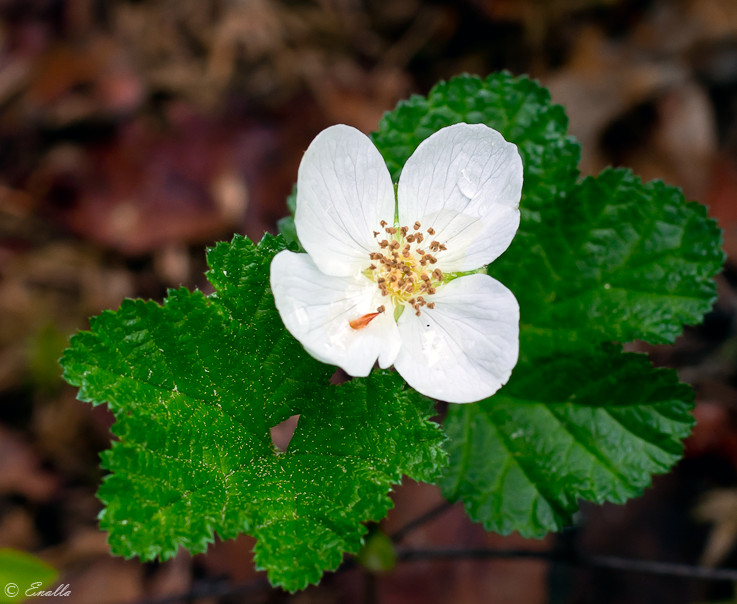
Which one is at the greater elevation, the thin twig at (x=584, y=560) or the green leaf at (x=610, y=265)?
the green leaf at (x=610, y=265)

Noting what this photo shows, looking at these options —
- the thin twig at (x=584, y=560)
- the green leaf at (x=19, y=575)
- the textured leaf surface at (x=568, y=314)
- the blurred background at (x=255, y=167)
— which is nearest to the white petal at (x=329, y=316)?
the textured leaf surface at (x=568, y=314)

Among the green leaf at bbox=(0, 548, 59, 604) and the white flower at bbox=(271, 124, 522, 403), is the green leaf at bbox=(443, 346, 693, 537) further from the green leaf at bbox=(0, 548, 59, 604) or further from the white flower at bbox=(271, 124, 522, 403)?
the green leaf at bbox=(0, 548, 59, 604)

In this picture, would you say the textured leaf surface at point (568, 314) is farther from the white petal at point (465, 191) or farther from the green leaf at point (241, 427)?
the green leaf at point (241, 427)

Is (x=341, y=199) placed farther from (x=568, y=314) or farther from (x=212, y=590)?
(x=212, y=590)

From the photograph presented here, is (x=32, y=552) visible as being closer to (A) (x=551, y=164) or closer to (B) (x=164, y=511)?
(B) (x=164, y=511)

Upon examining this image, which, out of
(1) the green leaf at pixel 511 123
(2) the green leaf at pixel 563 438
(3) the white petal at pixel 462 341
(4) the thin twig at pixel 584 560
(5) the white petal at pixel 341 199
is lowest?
(4) the thin twig at pixel 584 560

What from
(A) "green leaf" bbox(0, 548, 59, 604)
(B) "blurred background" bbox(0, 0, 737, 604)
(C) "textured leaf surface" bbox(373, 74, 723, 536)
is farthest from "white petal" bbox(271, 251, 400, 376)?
(B) "blurred background" bbox(0, 0, 737, 604)

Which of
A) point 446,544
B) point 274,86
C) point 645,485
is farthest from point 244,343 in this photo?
point 274,86

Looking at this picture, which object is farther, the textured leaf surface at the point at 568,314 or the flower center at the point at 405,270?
the textured leaf surface at the point at 568,314
